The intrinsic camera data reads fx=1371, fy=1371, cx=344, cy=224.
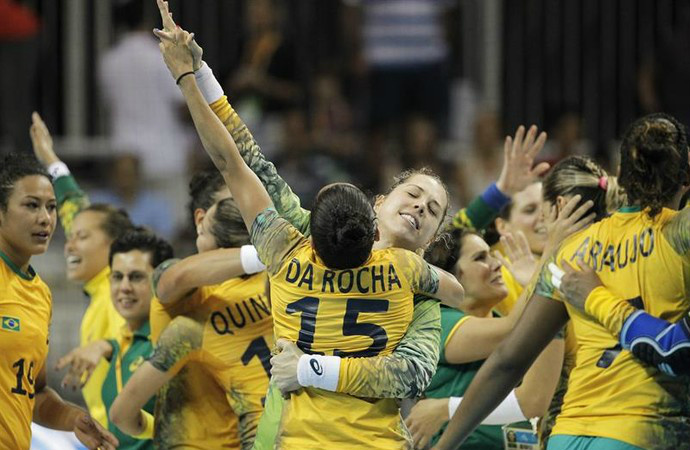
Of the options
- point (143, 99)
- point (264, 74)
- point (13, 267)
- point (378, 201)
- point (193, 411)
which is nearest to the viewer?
point (378, 201)

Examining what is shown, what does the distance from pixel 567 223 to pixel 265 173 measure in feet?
4.16

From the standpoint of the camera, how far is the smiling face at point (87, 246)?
23.5 ft

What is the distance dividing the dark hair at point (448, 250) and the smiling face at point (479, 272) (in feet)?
0.07

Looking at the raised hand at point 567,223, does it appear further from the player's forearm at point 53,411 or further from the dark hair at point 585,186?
the player's forearm at point 53,411

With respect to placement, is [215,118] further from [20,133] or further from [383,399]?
[20,133]

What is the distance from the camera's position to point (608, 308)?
4598mm

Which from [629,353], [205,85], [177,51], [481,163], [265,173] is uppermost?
[177,51]

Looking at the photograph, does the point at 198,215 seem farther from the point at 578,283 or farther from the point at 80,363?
the point at 578,283

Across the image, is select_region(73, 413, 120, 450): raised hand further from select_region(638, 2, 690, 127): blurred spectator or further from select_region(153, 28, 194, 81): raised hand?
select_region(638, 2, 690, 127): blurred spectator

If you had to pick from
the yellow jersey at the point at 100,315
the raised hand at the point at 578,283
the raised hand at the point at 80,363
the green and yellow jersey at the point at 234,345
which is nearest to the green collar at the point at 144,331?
the raised hand at the point at 80,363

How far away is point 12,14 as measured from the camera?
10453 mm

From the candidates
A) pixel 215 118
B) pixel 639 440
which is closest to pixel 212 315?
pixel 215 118

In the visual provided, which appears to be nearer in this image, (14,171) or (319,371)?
(319,371)

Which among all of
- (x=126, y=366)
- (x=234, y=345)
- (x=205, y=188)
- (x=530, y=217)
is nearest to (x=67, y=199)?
(x=126, y=366)
